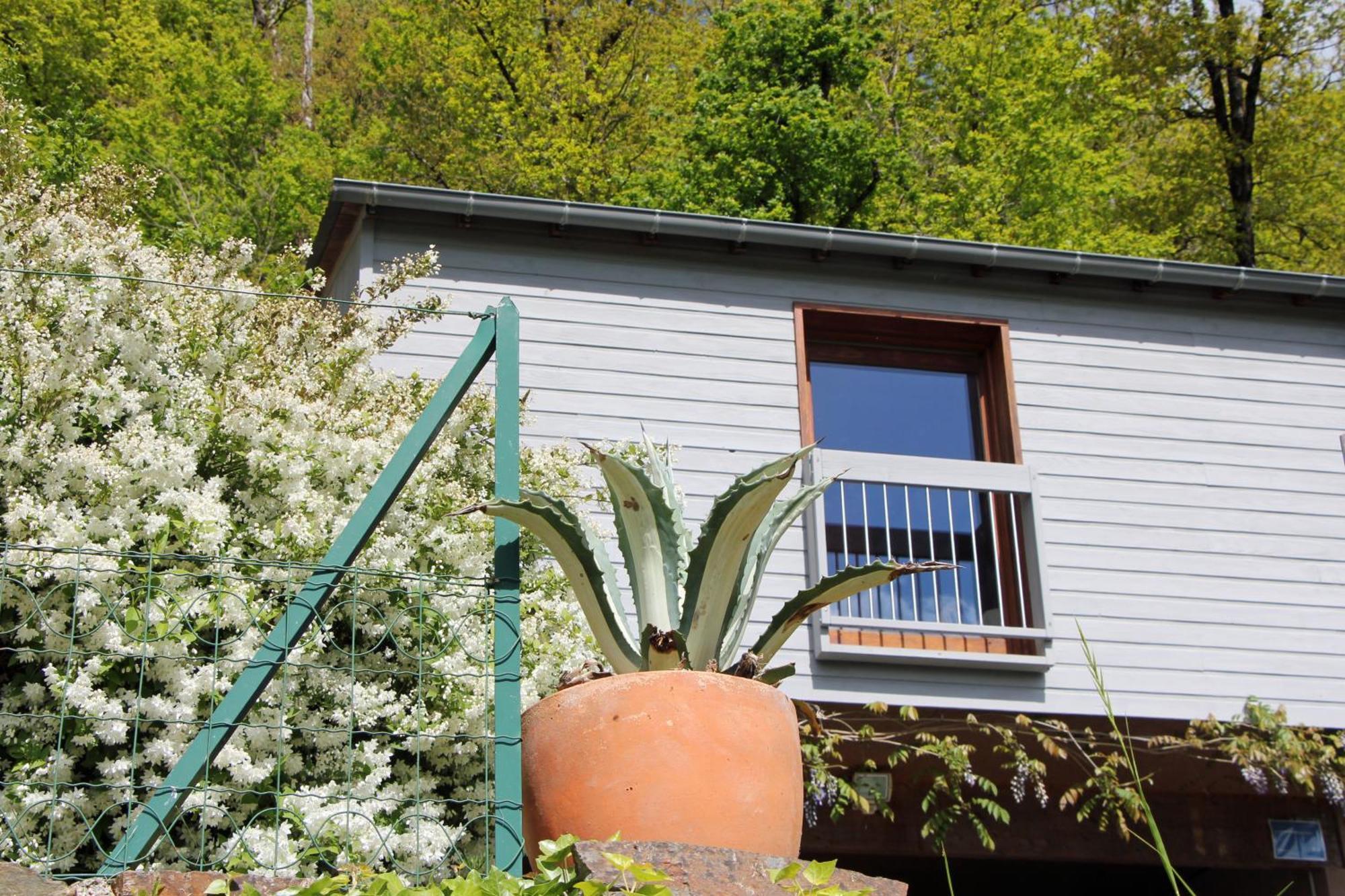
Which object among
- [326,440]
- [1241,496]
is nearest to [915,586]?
[1241,496]

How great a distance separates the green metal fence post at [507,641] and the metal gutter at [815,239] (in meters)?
4.22

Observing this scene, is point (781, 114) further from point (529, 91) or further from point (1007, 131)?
point (529, 91)

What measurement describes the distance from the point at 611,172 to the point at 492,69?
231cm

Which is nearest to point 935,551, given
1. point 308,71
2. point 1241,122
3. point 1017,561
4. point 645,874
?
point 1017,561

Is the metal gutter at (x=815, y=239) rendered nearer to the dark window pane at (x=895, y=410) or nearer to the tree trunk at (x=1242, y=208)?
the dark window pane at (x=895, y=410)

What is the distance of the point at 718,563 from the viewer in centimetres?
360

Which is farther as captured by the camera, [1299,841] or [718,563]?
[1299,841]

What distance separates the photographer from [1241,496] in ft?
28.0

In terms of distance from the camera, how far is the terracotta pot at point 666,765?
314 cm

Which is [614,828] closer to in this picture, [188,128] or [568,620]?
[568,620]

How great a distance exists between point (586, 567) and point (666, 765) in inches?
26.0

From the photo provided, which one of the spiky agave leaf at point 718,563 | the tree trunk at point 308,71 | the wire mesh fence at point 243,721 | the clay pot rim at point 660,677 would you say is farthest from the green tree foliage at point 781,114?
the clay pot rim at point 660,677

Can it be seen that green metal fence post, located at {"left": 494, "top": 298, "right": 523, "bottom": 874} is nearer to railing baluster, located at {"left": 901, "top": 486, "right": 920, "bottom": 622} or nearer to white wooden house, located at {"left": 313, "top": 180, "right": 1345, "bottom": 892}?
white wooden house, located at {"left": 313, "top": 180, "right": 1345, "bottom": 892}

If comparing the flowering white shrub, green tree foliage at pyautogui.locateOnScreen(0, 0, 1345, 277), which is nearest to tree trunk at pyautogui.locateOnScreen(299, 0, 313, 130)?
green tree foliage at pyautogui.locateOnScreen(0, 0, 1345, 277)
